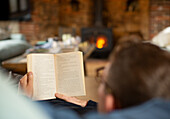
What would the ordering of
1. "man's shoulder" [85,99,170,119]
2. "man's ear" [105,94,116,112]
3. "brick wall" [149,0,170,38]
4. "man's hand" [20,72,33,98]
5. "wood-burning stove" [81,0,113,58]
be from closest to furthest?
1. "man's shoulder" [85,99,170,119]
2. "man's ear" [105,94,116,112]
3. "man's hand" [20,72,33,98]
4. "brick wall" [149,0,170,38]
5. "wood-burning stove" [81,0,113,58]

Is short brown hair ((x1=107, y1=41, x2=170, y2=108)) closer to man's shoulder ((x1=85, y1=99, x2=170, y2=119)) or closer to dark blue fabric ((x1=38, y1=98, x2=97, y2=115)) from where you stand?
man's shoulder ((x1=85, y1=99, x2=170, y2=119))

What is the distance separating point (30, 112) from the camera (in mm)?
478

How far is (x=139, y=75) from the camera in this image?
47 centimetres

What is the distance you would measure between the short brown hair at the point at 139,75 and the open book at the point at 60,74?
1.82 ft

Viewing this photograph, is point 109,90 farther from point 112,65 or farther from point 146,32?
point 146,32

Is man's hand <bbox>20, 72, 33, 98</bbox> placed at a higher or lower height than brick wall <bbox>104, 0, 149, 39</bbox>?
lower

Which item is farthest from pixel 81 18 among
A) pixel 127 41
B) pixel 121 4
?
pixel 127 41

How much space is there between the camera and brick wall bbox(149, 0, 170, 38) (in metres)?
3.79

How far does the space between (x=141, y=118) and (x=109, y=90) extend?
0.13m

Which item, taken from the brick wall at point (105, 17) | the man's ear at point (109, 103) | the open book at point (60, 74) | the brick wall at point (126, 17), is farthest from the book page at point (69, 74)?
the brick wall at point (126, 17)

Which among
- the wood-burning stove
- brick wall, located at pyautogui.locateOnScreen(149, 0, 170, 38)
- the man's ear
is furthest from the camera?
the wood-burning stove

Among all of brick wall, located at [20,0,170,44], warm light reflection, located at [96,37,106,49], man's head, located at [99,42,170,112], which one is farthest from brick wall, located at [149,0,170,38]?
man's head, located at [99,42,170,112]

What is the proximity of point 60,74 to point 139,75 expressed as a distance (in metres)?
0.64

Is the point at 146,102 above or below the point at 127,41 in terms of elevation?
below
